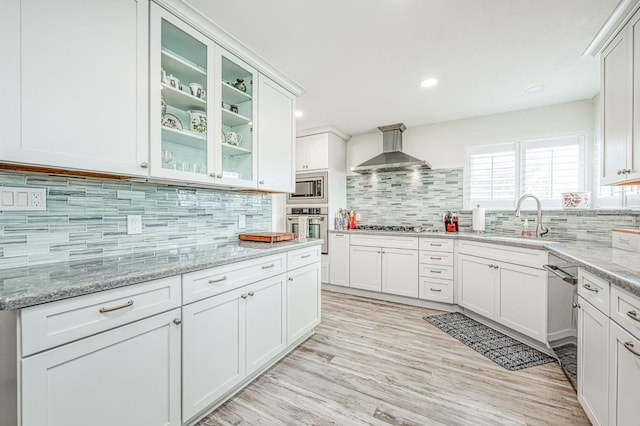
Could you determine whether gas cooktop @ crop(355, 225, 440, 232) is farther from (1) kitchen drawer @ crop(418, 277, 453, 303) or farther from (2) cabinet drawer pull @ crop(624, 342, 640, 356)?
(2) cabinet drawer pull @ crop(624, 342, 640, 356)

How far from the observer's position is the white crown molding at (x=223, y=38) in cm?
163

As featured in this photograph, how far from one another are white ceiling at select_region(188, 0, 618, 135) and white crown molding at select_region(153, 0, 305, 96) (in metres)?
0.05

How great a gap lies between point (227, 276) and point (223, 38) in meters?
1.66

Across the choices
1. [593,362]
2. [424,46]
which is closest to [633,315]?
[593,362]

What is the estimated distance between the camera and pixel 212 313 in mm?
1531

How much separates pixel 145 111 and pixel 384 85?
84.2 inches

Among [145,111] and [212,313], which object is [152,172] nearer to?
[145,111]

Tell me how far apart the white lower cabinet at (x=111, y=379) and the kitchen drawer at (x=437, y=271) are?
9.35 feet

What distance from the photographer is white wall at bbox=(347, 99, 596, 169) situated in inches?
121

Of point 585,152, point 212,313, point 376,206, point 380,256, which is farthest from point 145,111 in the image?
point 585,152

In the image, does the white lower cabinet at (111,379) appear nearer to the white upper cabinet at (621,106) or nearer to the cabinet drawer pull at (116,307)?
the cabinet drawer pull at (116,307)

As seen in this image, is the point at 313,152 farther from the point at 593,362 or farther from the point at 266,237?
the point at 593,362

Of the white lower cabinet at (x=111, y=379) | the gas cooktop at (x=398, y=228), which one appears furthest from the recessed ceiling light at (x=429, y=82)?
the white lower cabinet at (x=111, y=379)

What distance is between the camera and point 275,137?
2.47 meters
